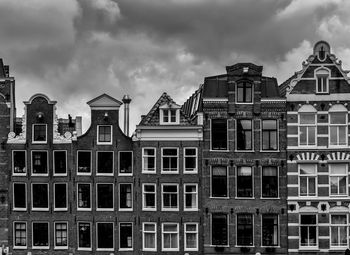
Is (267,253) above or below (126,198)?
below

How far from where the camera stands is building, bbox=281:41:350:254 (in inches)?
2063

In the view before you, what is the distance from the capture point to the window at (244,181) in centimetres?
A: 5275

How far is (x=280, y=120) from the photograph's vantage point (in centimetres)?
5294

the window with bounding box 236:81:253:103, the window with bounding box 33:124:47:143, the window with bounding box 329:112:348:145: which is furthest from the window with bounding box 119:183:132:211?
the window with bounding box 329:112:348:145

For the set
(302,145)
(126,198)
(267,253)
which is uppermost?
(302,145)

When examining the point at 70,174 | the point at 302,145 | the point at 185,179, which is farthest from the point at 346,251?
the point at 70,174

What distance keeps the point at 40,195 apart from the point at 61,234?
274 centimetres

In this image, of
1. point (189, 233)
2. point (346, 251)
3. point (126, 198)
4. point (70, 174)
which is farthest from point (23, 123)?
point (346, 251)

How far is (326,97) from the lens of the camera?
173 feet

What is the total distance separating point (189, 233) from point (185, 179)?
132 inches

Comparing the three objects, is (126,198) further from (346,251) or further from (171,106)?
(346,251)

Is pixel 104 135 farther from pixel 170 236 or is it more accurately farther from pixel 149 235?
pixel 170 236

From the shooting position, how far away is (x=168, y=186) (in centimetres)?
5288

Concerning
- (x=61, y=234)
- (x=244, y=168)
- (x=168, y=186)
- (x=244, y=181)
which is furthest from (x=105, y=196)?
(x=244, y=168)
